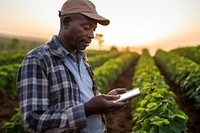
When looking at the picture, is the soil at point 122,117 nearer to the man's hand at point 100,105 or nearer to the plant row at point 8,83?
the plant row at point 8,83

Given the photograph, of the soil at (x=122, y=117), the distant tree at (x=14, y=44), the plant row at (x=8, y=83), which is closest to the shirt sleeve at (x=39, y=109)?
the soil at (x=122, y=117)

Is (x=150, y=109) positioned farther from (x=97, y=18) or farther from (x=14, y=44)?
(x=14, y=44)

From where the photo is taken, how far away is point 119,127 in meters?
6.58

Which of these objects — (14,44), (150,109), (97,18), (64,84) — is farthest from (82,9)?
(14,44)

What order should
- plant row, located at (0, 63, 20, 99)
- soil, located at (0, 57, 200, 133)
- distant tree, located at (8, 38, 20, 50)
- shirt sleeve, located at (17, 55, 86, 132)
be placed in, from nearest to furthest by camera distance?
shirt sleeve, located at (17, 55, 86, 132), soil, located at (0, 57, 200, 133), plant row, located at (0, 63, 20, 99), distant tree, located at (8, 38, 20, 50)

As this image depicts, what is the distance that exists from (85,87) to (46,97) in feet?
1.29

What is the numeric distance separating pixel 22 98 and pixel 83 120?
398 millimetres

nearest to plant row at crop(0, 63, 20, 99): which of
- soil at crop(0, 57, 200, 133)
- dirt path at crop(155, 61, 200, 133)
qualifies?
soil at crop(0, 57, 200, 133)

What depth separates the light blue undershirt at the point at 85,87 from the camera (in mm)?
1957

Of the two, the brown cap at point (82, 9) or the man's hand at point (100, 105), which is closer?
the man's hand at point (100, 105)

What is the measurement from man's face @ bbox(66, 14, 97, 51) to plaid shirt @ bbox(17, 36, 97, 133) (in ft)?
0.67

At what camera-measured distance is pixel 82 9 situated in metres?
1.85

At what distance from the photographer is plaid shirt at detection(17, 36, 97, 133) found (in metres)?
1.65

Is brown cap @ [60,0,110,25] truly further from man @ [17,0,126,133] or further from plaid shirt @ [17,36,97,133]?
plaid shirt @ [17,36,97,133]
